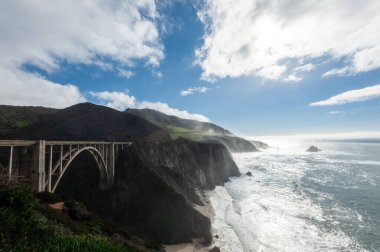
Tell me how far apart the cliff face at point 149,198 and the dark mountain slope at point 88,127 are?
22174 mm

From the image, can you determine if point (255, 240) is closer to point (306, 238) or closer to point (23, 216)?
point (306, 238)

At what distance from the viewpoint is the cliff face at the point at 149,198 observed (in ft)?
125

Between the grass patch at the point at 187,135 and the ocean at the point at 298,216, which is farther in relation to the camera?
the grass patch at the point at 187,135

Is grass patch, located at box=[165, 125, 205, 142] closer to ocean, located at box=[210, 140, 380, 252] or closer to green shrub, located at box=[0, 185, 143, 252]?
ocean, located at box=[210, 140, 380, 252]

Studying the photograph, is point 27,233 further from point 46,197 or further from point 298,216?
point 298,216

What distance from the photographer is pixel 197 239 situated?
36.4 meters

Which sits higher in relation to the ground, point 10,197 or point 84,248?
point 10,197

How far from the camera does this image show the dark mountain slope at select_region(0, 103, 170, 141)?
72688 millimetres

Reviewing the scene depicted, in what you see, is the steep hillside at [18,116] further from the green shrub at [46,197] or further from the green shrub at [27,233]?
the green shrub at [27,233]

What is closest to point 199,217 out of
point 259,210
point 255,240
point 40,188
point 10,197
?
point 255,240

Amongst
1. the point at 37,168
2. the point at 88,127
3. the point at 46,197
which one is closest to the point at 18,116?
the point at 88,127

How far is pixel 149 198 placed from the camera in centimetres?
4228

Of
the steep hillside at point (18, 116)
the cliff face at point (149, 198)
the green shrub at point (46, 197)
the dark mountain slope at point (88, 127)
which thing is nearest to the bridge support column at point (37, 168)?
the green shrub at point (46, 197)

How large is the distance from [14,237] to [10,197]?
306 cm
